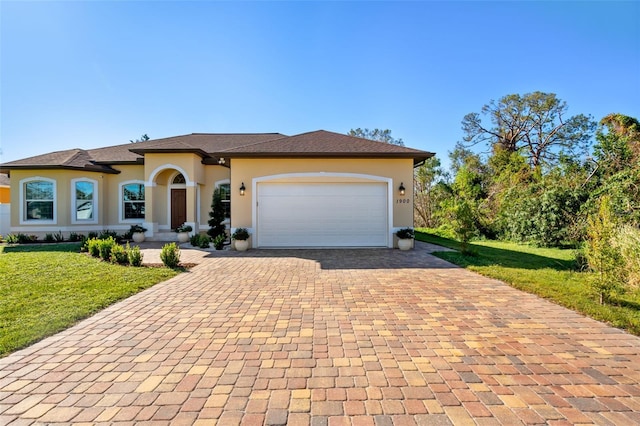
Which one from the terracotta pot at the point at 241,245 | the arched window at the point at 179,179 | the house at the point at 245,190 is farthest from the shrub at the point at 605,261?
the arched window at the point at 179,179

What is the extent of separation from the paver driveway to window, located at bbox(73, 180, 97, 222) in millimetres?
12269

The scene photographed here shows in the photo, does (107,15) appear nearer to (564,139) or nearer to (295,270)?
(295,270)

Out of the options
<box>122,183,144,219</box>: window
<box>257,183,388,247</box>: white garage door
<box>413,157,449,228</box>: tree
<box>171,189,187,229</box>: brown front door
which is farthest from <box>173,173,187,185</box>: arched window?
<box>413,157,449,228</box>: tree

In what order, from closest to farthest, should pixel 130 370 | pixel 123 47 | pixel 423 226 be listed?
pixel 130 370 → pixel 123 47 → pixel 423 226

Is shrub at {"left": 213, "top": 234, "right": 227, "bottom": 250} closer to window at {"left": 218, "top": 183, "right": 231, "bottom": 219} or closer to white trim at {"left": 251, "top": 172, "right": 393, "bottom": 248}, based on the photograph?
white trim at {"left": 251, "top": 172, "right": 393, "bottom": 248}

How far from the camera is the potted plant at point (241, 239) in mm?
10445

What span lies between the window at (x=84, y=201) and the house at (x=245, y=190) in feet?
0.13

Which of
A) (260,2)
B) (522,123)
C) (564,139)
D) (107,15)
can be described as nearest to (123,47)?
(107,15)

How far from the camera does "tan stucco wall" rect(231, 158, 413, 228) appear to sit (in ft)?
35.6

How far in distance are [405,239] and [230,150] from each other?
24.2 feet

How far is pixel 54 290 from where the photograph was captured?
5.32 metres

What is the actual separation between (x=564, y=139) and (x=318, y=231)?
83.0 feet

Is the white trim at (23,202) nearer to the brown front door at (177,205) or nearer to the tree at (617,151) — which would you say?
the brown front door at (177,205)

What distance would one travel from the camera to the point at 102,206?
1443 centimetres
